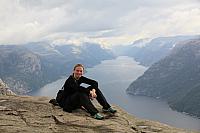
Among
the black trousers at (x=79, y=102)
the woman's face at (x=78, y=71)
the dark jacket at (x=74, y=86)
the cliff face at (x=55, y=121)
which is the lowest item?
the cliff face at (x=55, y=121)

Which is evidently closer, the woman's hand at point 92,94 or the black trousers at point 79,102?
the black trousers at point 79,102

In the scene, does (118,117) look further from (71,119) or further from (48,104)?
(48,104)

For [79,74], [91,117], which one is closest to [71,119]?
[91,117]

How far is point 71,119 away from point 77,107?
5.30 feet

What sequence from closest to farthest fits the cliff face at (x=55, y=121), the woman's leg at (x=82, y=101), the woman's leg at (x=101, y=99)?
the cliff face at (x=55, y=121) → the woman's leg at (x=82, y=101) → the woman's leg at (x=101, y=99)

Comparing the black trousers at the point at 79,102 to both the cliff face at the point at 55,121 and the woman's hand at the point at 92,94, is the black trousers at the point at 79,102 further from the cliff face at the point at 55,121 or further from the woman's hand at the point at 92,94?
the cliff face at the point at 55,121

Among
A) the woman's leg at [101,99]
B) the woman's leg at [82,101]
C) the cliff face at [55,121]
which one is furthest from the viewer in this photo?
the woman's leg at [101,99]

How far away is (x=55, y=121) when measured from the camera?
18.8m

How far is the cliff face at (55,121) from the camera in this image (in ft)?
58.0

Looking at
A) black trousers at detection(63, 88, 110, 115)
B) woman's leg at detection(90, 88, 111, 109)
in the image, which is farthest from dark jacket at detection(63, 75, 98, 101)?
woman's leg at detection(90, 88, 111, 109)

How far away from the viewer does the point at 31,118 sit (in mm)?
19094

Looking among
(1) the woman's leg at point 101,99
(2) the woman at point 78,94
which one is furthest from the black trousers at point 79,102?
(1) the woman's leg at point 101,99

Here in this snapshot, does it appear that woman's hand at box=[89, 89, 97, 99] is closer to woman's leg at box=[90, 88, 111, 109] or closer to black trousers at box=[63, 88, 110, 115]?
black trousers at box=[63, 88, 110, 115]

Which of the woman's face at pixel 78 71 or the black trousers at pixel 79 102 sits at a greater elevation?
the woman's face at pixel 78 71
